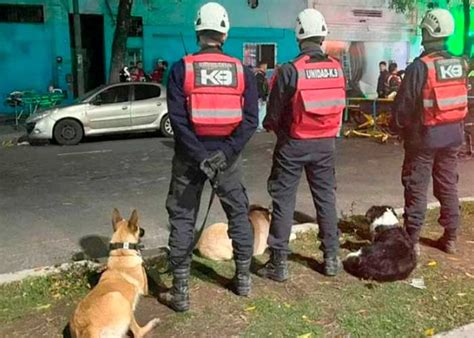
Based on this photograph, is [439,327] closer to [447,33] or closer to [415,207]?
[415,207]

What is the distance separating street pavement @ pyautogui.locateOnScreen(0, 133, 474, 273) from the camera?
606cm

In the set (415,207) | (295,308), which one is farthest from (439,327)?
(415,207)

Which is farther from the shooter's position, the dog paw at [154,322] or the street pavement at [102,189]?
the street pavement at [102,189]

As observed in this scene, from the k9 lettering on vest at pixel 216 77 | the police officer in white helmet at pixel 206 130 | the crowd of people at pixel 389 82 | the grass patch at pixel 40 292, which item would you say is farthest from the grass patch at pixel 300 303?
the crowd of people at pixel 389 82

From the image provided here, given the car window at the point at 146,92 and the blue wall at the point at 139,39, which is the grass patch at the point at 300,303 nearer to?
the car window at the point at 146,92

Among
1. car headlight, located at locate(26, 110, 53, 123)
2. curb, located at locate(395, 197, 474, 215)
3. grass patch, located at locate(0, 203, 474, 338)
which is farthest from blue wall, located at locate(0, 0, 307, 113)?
grass patch, located at locate(0, 203, 474, 338)

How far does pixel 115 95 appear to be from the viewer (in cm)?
1430

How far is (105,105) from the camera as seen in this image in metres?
14.2

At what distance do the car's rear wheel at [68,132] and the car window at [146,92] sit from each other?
161 cm

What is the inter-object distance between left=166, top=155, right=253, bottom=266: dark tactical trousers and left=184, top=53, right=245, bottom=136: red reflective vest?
0.94 feet

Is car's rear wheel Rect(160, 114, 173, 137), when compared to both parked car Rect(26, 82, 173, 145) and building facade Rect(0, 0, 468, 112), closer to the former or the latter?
parked car Rect(26, 82, 173, 145)

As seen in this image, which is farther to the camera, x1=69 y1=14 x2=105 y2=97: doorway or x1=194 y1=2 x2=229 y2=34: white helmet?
x1=69 y1=14 x2=105 y2=97: doorway

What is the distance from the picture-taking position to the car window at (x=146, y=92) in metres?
14.6

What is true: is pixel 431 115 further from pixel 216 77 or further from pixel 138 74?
pixel 138 74
